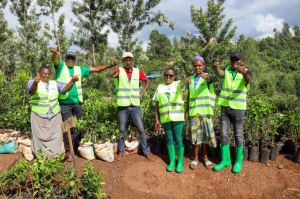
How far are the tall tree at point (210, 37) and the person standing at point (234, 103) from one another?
10.1m

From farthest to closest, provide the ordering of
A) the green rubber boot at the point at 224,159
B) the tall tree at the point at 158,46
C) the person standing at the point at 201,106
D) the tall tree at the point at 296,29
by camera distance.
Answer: the tall tree at the point at 296,29, the tall tree at the point at 158,46, the green rubber boot at the point at 224,159, the person standing at the point at 201,106

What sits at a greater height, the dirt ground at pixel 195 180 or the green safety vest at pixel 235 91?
the green safety vest at pixel 235 91

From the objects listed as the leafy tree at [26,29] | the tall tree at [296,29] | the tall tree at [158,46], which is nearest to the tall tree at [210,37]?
the leafy tree at [26,29]

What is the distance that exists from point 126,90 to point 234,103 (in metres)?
2.12

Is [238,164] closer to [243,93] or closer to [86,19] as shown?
[243,93]

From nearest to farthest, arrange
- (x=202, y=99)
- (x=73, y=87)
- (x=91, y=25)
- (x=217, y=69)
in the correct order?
(x=217, y=69), (x=202, y=99), (x=73, y=87), (x=91, y=25)

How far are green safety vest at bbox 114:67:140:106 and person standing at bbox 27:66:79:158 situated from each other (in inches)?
38.6

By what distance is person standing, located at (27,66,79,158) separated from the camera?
3.50 meters

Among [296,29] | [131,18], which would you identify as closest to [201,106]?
[131,18]

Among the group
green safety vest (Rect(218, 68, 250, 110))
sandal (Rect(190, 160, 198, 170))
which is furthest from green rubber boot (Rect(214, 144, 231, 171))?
green safety vest (Rect(218, 68, 250, 110))

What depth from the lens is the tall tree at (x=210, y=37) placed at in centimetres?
1326

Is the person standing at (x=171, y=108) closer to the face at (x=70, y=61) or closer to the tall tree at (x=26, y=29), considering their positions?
the face at (x=70, y=61)

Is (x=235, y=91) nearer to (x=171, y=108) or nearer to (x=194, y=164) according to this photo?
(x=171, y=108)

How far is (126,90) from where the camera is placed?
3.91 metres
